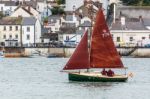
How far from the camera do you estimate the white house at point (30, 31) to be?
5792 inches

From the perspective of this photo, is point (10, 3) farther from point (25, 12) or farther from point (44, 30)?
point (44, 30)

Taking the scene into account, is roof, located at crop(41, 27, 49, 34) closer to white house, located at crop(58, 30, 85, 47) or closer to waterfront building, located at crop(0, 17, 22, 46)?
white house, located at crop(58, 30, 85, 47)

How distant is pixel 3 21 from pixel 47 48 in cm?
1531

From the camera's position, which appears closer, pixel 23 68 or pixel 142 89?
pixel 142 89

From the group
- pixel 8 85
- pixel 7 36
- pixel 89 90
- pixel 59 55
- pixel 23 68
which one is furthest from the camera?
pixel 7 36

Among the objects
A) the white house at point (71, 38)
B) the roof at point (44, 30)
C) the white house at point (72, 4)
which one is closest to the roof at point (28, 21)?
the roof at point (44, 30)

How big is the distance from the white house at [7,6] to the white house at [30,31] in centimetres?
2094

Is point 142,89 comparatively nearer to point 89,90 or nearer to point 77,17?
point 89,90

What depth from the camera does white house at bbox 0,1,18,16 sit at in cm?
17125

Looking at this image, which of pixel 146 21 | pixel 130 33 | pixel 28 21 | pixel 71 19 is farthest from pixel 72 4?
pixel 130 33

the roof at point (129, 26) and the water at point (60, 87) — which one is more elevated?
the roof at point (129, 26)

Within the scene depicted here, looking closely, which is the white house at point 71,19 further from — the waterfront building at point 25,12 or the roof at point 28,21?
the roof at point 28,21

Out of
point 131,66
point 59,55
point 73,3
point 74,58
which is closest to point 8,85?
point 74,58

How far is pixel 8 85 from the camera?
71.4 m
